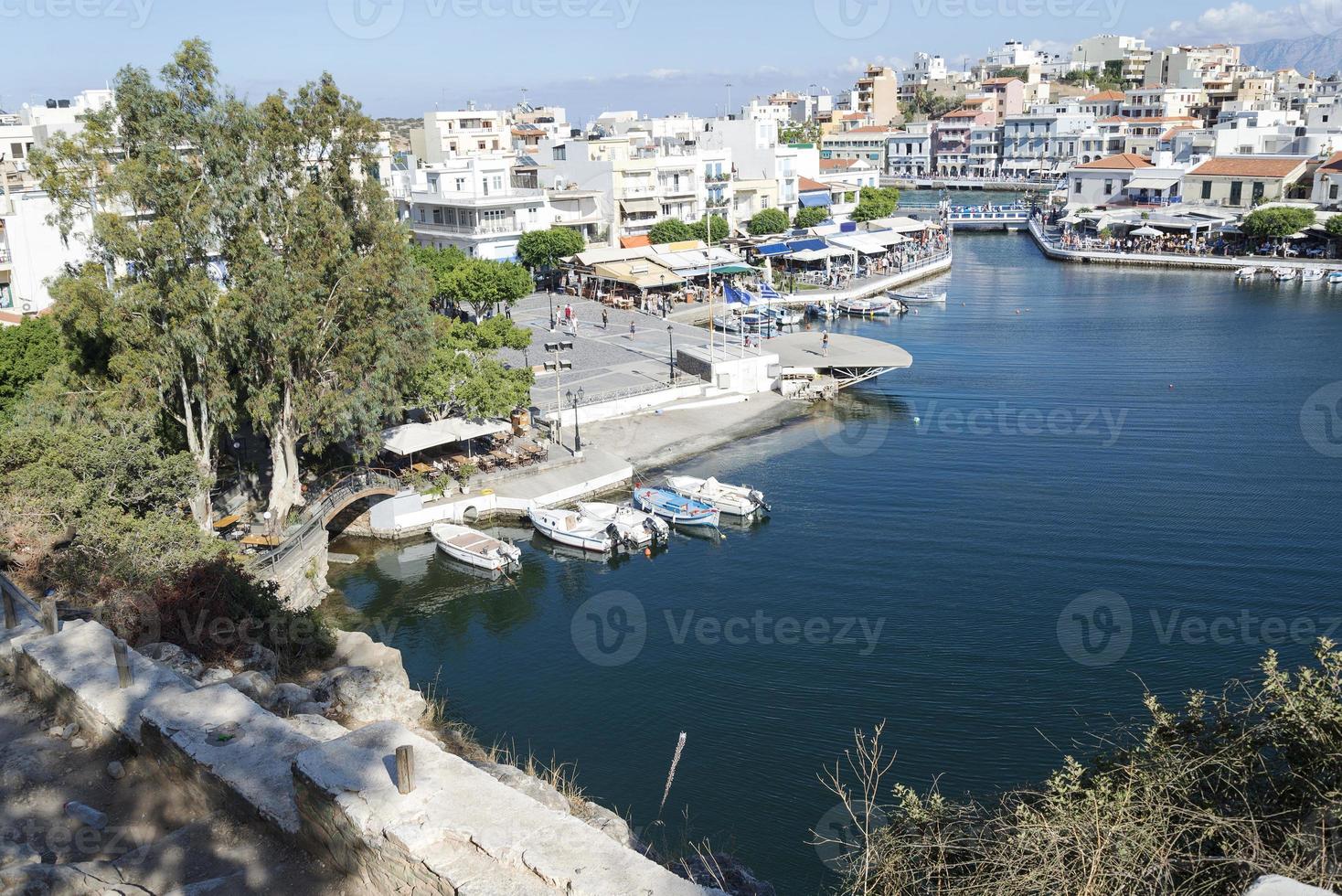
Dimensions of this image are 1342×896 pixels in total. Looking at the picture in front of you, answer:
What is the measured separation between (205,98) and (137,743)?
1557 cm

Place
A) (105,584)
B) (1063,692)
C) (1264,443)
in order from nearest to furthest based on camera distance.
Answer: (105,584) < (1063,692) < (1264,443)

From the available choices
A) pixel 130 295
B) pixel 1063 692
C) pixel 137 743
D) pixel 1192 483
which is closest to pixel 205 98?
pixel 130 295

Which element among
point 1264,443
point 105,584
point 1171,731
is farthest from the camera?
→ point 1264,443

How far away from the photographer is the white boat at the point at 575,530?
84.2 ft

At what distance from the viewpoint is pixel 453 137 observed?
73125 mm

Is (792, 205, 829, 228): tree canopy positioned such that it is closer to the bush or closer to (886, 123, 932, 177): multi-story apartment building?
(886, 123, 932, 177): multi-story apartment building

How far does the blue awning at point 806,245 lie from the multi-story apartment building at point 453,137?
74.6 feet

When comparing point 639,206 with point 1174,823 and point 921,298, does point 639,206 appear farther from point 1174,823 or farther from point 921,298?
point 1174,823

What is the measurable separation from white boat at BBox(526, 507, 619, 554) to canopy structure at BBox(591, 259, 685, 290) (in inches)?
1003

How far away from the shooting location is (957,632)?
A: 20.5 metres

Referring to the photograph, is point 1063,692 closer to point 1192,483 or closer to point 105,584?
point 1192,483

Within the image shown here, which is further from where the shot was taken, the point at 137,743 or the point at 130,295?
the point at 130,295

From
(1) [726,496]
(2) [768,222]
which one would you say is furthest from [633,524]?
(2) [768,222]

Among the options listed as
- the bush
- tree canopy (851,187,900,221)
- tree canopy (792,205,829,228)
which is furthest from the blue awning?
the bush
